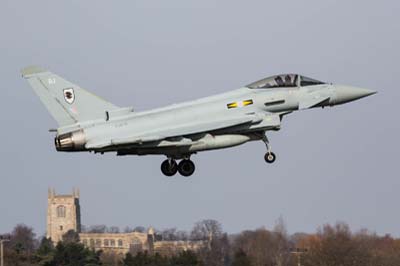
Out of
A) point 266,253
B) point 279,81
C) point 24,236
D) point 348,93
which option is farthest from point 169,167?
point 24,236

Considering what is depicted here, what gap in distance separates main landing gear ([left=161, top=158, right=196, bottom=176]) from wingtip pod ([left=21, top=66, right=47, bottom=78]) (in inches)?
240

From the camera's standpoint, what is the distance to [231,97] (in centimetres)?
4781

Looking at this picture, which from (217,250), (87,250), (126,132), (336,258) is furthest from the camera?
(217,250)

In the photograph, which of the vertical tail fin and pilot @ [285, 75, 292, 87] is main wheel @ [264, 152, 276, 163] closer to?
pilot @ [285, 75, 292, 87]

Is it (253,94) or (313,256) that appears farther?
(313,256)

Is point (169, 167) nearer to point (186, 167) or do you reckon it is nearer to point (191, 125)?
point (186, 167)

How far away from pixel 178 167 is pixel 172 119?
2571mm

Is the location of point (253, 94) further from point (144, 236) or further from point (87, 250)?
point (144, 236)

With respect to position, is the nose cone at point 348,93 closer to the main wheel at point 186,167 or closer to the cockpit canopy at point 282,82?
the cockpit canopy at point 282,82

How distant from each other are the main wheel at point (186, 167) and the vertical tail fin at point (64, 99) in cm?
365

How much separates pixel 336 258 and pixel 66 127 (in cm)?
3410

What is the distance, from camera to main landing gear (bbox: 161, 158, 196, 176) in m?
48.3

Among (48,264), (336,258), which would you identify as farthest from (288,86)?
(48,264)

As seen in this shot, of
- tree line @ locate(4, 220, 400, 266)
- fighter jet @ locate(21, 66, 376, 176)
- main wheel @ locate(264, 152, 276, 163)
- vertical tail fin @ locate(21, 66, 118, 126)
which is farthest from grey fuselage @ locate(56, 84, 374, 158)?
tree line @ locate(4, 220, 400, 266)
